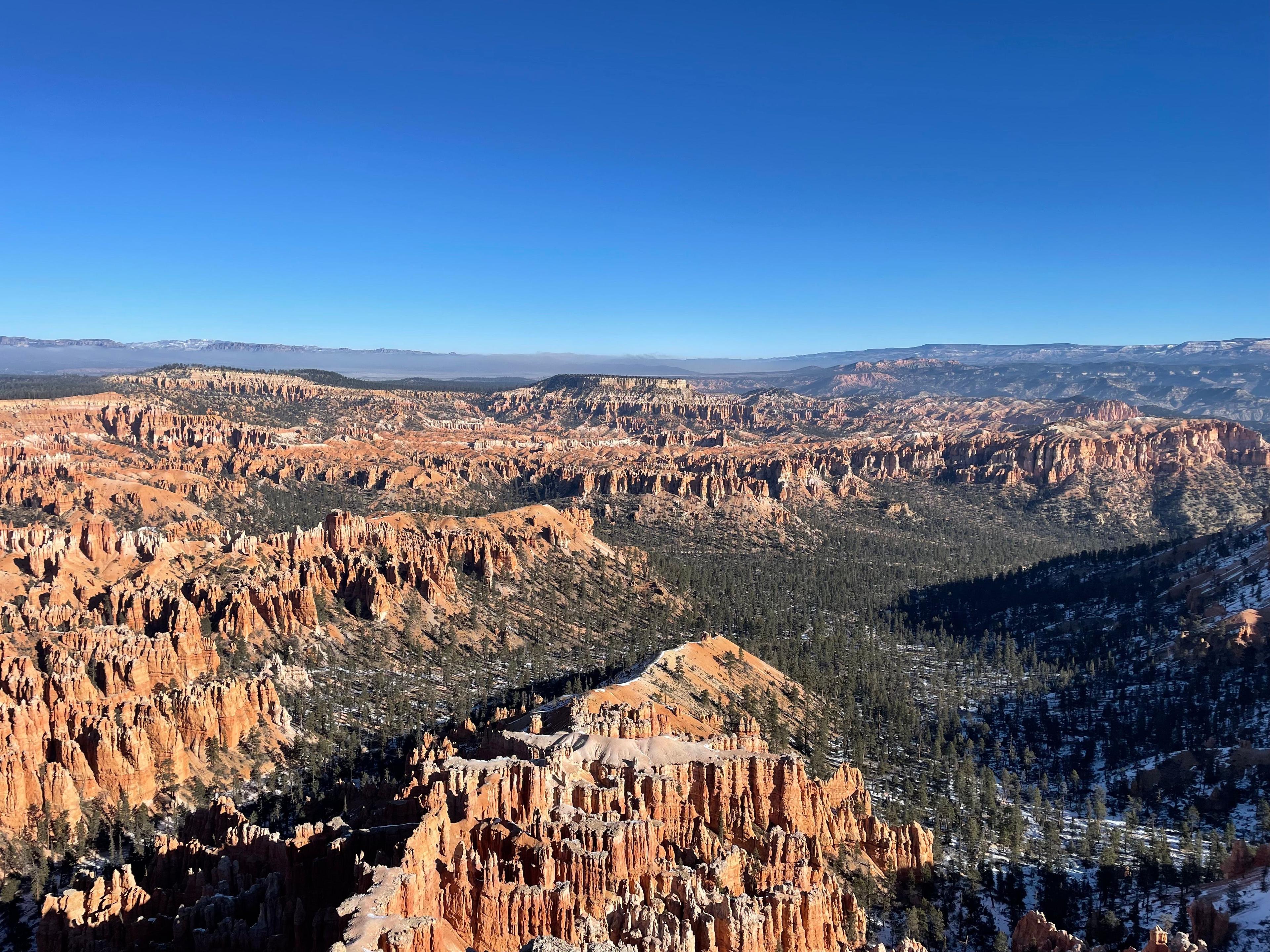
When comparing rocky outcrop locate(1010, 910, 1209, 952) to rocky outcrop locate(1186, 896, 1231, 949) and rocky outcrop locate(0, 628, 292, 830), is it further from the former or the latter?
rocky outcrop locate(0, 628, 292, 830)

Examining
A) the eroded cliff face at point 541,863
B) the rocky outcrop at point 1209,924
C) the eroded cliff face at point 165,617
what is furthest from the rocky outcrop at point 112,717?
the rocky outcrop at point 1209,924

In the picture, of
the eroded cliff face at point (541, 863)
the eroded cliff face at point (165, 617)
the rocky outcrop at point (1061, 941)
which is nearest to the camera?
the eroded cliff face at point (541, 863)

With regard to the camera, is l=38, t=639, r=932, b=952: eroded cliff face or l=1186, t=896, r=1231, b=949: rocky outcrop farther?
l=1186, t=896, r=1231, b=949: rocky outcrop

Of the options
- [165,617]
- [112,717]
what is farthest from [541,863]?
[165,617]

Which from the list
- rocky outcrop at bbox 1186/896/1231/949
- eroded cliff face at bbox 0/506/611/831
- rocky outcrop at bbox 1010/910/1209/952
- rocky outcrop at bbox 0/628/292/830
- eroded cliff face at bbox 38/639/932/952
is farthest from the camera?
eroded cliff face at bbox 0/506/611/831

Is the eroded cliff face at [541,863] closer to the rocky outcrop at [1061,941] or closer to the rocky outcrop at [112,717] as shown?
the rocky outcrop at [1061,941]

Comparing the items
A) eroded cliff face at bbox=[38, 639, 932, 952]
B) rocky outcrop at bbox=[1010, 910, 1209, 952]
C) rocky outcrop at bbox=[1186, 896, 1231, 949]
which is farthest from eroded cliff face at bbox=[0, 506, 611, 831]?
rocky outcrop at bbox=[1186, 896, 1231, 949]

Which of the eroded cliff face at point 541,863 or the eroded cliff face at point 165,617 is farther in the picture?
the eroded cliff face at point 165,617

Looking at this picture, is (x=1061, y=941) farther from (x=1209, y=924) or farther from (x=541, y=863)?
(x=541, y=863)

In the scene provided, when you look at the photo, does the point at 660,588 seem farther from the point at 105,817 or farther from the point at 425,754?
the point at 105,817

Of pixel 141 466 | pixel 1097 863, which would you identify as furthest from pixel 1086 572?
pixel 141 466

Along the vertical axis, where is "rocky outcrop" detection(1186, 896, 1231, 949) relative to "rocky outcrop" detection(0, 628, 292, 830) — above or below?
below
